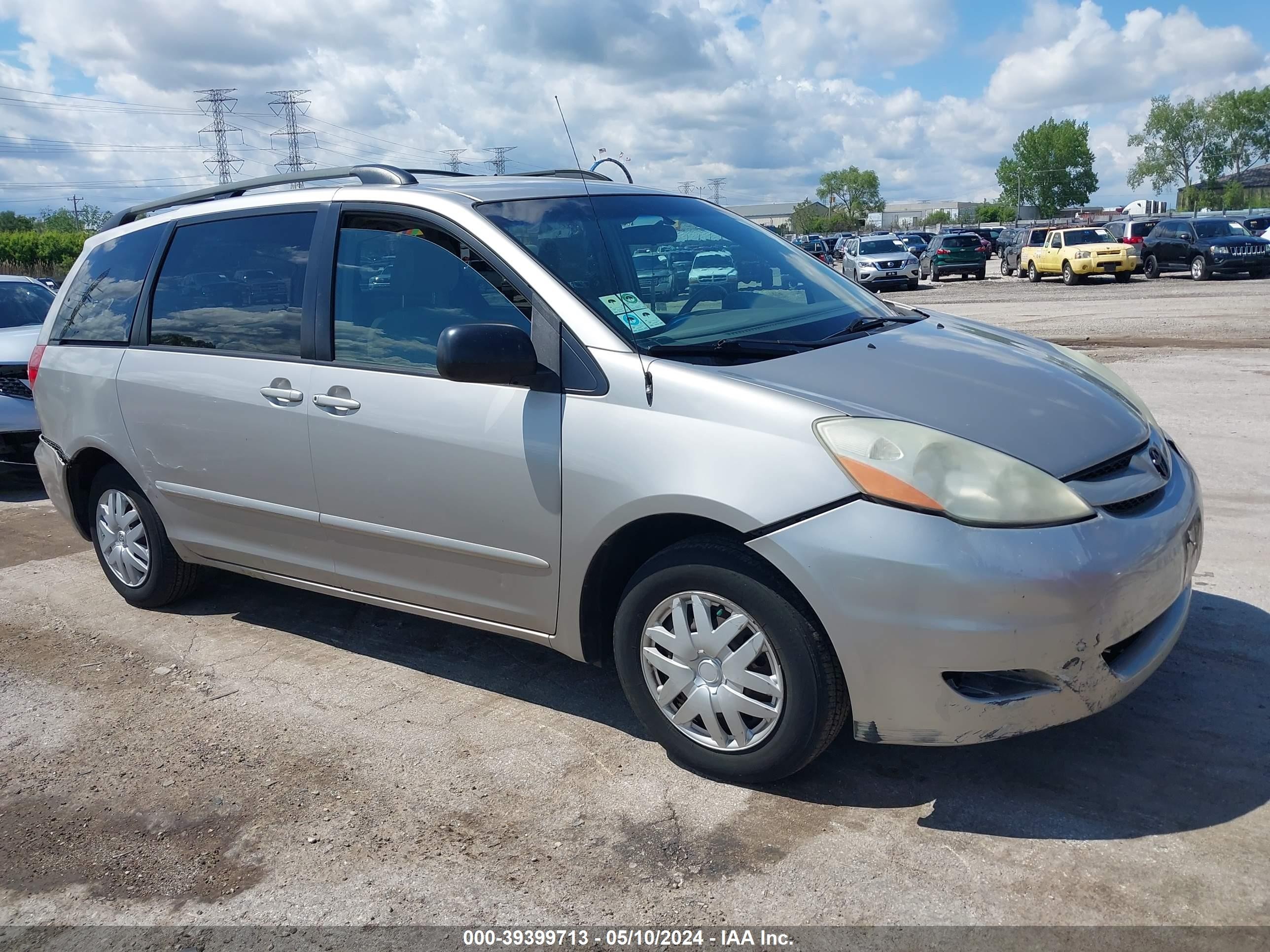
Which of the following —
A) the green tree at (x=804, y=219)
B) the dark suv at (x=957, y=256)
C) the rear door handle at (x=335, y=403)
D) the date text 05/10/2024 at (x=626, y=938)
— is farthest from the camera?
the green tree at (x=804, y=219)

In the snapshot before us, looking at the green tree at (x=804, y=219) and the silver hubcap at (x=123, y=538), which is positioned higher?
the green tree at (x=804, y=219)

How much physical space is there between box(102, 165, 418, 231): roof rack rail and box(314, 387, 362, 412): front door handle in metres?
0.87

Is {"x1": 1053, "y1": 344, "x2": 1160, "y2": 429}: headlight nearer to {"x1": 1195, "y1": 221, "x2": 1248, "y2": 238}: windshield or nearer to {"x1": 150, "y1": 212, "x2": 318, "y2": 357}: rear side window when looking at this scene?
{"x1": 150, "y1": 212, "x2": 318, "y2": 357}: rear side window

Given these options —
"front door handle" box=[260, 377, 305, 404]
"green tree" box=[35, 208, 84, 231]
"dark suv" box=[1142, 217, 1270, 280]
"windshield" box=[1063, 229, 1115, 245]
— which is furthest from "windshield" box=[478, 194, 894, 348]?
"green tree" box=[35, 208, 84, 231]

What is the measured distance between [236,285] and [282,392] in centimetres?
66

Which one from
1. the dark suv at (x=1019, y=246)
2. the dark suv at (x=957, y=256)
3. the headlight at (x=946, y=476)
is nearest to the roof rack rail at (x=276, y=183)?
the headlight at (x=946, y=476)

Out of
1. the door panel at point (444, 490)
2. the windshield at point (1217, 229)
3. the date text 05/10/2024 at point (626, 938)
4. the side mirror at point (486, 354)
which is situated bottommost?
the date text 05/10/2024 at point (626, 938)

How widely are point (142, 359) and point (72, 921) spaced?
8.72 feet

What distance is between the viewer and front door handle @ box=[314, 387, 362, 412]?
154 inches

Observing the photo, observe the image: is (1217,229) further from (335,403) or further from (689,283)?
(335,403)

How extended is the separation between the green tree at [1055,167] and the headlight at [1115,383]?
13897cm

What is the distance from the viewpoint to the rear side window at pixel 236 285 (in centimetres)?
422

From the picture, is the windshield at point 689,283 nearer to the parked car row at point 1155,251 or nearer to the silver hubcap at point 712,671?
the silver hubcap at point 712,671

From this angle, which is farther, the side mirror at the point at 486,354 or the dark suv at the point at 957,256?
the dark suv at the point at 957,256
